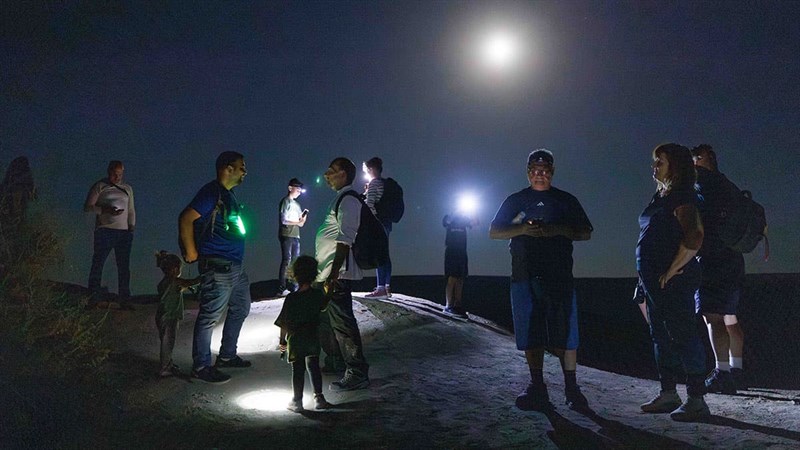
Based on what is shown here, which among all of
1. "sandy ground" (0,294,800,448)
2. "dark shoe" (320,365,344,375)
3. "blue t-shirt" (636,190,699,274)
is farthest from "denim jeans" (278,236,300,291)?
"blue t-shirt" (636,190,699,274)

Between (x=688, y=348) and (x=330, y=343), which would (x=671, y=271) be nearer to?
(x=688, y=348)

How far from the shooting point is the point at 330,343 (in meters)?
5.88

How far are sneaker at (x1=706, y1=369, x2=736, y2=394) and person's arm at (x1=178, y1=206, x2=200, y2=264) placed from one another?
5.11 m

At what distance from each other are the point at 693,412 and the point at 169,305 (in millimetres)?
4683

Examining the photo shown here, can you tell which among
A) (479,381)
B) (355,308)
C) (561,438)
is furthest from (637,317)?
(561,438)

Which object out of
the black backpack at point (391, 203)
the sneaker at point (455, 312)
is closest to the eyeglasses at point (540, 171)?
the black backpack at point (391, 203)

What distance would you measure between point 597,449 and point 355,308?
5.16 m

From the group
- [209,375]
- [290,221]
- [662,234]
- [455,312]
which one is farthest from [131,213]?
[662,234]

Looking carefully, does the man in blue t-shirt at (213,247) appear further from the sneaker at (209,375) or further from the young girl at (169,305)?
the young girl at (169,305)

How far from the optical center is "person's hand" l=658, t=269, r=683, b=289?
4488mm

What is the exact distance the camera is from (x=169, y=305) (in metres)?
5.45

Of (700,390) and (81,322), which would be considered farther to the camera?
(81,322)

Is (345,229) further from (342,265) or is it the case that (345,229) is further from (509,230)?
(509,230)

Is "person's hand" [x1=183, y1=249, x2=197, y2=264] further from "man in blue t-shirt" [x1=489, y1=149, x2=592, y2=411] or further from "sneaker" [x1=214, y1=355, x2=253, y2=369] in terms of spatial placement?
"man in blue t-shirt" [x1=489, y1=149, x2=592, y2=411]
